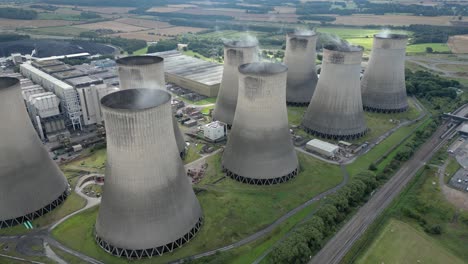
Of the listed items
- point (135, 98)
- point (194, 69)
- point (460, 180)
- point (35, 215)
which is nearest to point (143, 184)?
point (135, 98)

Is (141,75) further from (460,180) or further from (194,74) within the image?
Answer: (194,74)

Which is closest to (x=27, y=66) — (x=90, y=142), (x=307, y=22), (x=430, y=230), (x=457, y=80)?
(x=90, y=142)

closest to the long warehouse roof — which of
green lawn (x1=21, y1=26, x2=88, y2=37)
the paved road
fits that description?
the paved road

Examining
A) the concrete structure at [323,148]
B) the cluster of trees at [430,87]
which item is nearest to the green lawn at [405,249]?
the concrete structure at [323,148]

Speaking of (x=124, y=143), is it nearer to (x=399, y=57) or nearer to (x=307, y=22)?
(x=399, y=57)

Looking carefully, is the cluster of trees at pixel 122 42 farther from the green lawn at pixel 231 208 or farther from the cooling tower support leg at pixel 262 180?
the cooling tower support leg at pixel 262 180

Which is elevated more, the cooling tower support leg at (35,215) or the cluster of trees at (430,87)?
the cluster of trees at (430,87)

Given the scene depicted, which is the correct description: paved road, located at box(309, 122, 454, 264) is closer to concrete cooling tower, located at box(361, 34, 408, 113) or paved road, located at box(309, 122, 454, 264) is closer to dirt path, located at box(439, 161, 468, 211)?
dirt path, located at box(439, 161, 468, 211)
